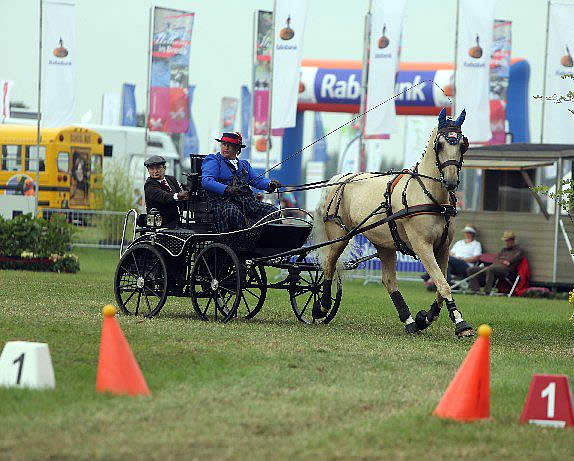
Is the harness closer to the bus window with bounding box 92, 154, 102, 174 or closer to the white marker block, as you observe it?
the white marker block

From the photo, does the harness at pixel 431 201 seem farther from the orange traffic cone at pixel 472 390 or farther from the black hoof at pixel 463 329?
the orange traffic cone at pixel 472 390

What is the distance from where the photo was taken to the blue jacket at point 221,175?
13375 millimetres

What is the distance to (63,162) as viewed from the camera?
38.5 metres

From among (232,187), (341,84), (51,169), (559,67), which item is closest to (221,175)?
(232,187)

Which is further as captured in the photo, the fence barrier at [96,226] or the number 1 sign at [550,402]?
the fence barrier at [96,226]

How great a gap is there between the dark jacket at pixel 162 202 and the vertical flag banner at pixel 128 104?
134ft

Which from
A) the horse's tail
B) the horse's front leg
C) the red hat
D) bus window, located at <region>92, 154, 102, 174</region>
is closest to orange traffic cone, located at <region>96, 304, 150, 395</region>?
the horse's front leg

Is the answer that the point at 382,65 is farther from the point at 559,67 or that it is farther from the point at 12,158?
the point at 12,158

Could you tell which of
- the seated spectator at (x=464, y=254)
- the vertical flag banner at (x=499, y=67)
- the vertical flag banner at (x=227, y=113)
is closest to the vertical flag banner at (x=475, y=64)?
the vertical flag banner at (x=499, y=67)

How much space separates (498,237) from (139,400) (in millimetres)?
16601

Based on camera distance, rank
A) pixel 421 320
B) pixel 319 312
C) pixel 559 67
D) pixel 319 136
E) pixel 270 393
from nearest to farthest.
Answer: pixel 270 393 → pixel 421 320 → pixel 319 312 → pixel 559 67 → pixel 319 136

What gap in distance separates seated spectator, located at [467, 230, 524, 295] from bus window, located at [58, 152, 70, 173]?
18.6 m

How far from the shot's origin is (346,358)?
34.0ft

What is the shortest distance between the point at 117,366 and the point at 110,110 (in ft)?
164
